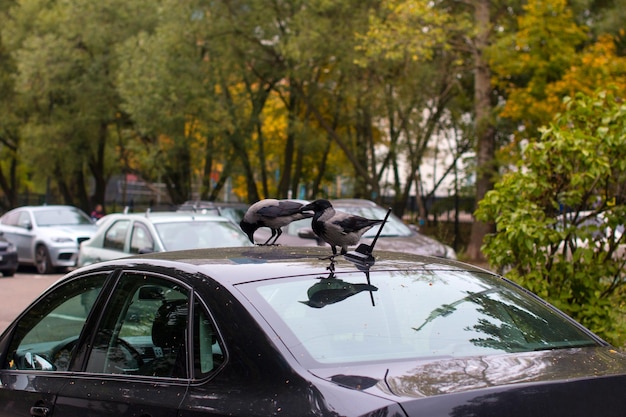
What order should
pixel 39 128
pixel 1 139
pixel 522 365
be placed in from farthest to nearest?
1. pixel 1 139
2. pixel 39 128
3. pixel 522 365

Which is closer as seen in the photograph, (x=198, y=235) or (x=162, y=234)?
(x=162, y=234)

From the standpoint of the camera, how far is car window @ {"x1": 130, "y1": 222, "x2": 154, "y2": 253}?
43.5 feet

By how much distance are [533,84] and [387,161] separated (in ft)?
37.4

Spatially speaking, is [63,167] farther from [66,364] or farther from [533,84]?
[66,364]

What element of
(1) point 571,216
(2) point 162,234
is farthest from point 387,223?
(1) point 571,216

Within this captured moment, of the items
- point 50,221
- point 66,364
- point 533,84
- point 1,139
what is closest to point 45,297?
point 66,364

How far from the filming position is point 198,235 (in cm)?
1346

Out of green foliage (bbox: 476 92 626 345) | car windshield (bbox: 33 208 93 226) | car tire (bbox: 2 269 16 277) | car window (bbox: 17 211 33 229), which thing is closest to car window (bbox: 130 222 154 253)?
green foliage (bbox: 476 92 626 345)

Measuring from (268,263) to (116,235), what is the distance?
34.5 feet

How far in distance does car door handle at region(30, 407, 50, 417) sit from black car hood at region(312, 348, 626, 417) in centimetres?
169

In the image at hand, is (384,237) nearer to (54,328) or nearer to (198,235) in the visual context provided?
(198,235)

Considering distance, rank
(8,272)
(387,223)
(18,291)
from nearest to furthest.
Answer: (387,223), (18,291), (8,272)

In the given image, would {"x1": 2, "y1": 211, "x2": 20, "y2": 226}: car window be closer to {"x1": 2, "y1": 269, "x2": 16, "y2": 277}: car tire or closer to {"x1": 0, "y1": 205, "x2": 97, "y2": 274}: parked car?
{"x1": 0, "y1": 205, "x2": 97, "y2": 274}: parked car

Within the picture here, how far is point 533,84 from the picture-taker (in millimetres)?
24734
